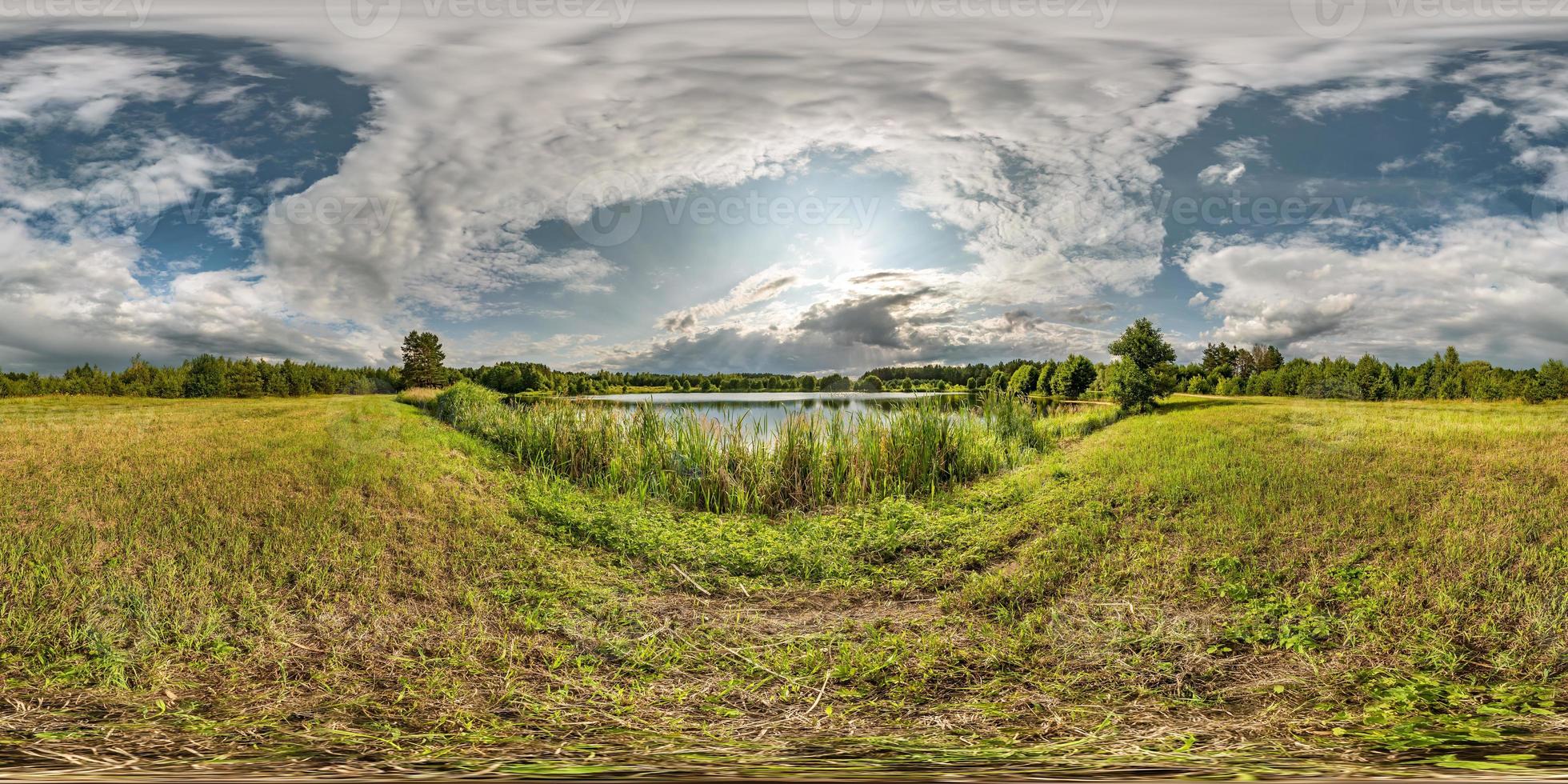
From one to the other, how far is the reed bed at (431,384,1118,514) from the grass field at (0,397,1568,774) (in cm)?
83

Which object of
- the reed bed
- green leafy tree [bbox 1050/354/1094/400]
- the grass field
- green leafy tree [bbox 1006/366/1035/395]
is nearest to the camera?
the grass field

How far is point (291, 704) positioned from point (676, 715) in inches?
69.8

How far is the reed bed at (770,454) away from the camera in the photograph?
358 inches

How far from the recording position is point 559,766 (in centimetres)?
248

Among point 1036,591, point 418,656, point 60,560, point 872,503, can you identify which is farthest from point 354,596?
point 872,503

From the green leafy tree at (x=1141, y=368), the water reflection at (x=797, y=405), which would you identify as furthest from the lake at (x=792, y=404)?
the green leafy tree at (x=1141, y=368)

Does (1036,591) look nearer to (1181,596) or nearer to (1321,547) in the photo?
(1181,596)

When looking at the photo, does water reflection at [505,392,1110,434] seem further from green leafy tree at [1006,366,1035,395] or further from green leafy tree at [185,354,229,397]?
green leafy tree at [185,354,229,397]

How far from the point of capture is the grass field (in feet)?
9.48

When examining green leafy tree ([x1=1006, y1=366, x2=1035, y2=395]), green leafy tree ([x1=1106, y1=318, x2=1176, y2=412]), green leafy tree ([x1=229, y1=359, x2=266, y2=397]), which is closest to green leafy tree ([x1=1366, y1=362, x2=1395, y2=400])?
green leafy tree ([x1=1106, y1=318, x2=1176, y2=412])

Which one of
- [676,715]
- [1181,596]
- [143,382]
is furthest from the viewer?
[143,382]

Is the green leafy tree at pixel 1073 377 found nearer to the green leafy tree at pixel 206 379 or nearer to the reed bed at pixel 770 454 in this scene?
the reed bed at pixel 770 454

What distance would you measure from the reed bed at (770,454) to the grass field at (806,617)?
83cm

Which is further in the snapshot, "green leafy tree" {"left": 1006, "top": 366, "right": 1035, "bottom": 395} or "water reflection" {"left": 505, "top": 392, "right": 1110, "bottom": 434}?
"green leafy tree" {"left": 1006, "top": 366, "right": 1035, "bottom": 395}
